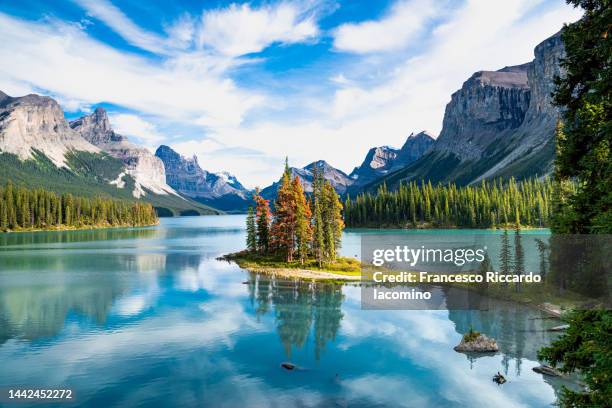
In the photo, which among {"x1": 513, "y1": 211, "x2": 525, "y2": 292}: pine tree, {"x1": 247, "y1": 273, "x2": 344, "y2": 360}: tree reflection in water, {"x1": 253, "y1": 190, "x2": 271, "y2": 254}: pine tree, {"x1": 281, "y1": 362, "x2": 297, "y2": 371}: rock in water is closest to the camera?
{"x1": 281, "y1": 362, "x2": 297, "y2": 371}: rock in water

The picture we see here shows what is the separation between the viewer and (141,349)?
37062 mm

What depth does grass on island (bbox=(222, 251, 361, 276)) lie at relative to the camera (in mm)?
79906

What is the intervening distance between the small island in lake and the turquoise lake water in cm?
1403

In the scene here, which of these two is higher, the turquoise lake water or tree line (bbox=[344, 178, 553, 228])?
tree line (bbox=[344, 178, 553, 228])

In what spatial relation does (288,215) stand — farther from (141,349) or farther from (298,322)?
(141,349)

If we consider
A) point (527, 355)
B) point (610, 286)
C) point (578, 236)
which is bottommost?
point (527, 355)

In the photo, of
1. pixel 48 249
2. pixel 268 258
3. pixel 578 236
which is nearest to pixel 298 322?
pixel 578 236

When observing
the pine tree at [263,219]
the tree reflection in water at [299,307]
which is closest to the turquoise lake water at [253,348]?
the tree reflection in water at [299,307]

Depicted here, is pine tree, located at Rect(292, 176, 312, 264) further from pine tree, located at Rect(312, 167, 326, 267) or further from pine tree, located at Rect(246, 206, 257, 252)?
pine tree, located at Rect(246, 206, 257, 252)

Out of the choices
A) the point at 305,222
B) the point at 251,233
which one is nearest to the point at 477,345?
the point at 305,222

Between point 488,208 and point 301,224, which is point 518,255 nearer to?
point 301,224

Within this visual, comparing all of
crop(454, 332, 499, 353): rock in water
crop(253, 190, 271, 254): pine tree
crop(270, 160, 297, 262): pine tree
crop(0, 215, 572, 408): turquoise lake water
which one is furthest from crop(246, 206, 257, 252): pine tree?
crop(454, 332, 499, 353): rock in water

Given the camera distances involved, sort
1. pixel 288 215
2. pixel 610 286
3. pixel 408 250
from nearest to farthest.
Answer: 1. pixel 610 286
2. pixel 288 215
3. pixel 408 250

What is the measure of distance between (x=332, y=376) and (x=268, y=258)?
6396 centimetres
